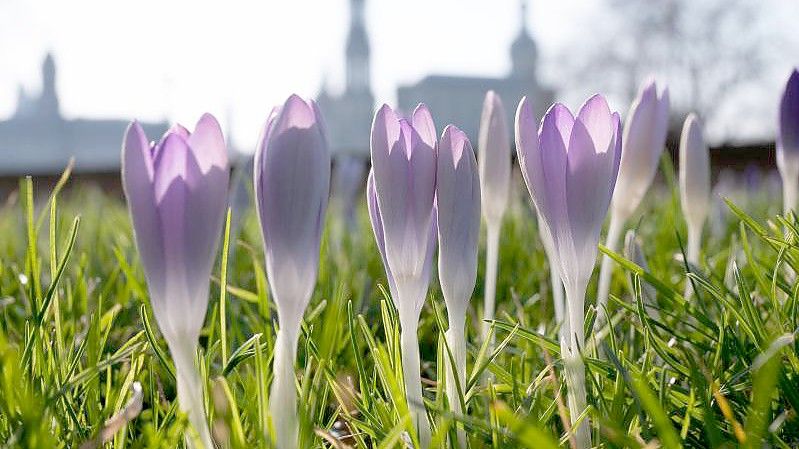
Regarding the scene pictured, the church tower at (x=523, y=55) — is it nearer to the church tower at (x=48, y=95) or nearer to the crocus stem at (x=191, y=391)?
the church tower at (x=48, y=95)

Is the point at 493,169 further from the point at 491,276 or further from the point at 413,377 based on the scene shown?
the point at 413,377

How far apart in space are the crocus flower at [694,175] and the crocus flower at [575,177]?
385 mm

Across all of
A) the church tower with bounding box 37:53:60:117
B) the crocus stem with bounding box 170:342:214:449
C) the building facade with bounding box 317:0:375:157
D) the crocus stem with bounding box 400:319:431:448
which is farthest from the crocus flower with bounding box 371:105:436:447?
the church tower with bounding box 37:53:60:117

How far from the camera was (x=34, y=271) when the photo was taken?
0.53 metres

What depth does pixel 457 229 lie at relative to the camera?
45 centimetres

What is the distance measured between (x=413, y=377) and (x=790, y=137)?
552 mm

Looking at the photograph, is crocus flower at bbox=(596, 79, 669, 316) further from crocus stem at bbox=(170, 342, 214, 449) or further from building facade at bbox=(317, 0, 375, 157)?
building facade at bbox=(317, 0, 375, 157)

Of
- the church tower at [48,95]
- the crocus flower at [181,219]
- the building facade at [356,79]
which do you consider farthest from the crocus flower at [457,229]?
the church tower at [48,95]

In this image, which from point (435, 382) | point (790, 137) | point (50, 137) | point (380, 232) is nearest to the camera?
point (380, 232)

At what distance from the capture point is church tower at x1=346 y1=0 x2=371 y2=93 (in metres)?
25.8

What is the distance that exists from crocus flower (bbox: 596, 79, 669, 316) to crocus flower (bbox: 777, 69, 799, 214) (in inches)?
6.1

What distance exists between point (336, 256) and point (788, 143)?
81 cm

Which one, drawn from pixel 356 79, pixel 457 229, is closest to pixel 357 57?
pixel 356 79

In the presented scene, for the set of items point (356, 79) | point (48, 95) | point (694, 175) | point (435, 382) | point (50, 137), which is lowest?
point (50, 137)
